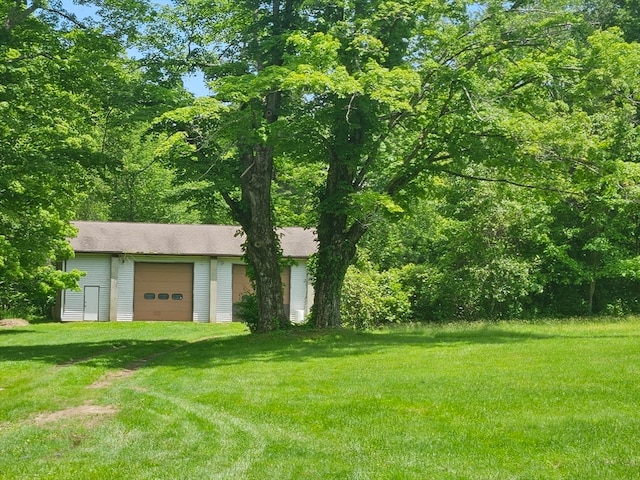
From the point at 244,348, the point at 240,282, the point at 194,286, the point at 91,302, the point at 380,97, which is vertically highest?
the point at 380,97

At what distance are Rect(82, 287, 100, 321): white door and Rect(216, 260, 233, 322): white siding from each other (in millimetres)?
5418

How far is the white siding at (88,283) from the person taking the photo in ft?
111

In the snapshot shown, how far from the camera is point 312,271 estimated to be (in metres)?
23.3

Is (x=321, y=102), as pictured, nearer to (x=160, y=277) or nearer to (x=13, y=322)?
(x=160, y=277)

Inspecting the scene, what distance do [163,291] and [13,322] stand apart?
6.54 meters

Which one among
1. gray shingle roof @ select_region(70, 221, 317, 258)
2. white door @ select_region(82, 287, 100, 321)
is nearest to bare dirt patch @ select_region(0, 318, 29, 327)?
white door @ select_region(82, 287, 100, 321)

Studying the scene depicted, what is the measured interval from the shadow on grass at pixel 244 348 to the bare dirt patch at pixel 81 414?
419cm

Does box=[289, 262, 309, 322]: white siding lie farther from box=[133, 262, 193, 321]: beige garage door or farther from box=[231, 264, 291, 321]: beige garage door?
box=[133, 262, 193, 321]: beige garage door

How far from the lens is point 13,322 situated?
31547mm

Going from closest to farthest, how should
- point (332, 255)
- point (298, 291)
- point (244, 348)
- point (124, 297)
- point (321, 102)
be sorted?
point (244, 348), point (321, 102), point (332, 255), point (124, 297), point (298, 291)

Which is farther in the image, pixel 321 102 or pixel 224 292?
pixel 224 292

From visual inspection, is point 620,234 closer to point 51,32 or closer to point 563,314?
point 563,314

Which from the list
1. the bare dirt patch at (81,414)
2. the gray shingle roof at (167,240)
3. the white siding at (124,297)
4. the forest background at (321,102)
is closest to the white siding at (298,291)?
the gray shingle roof at (167,240)

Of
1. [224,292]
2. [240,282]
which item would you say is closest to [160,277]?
[224,292]
